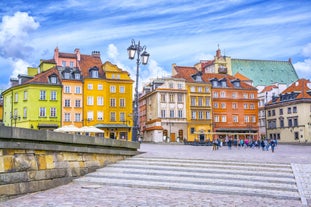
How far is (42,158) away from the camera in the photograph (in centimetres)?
1114

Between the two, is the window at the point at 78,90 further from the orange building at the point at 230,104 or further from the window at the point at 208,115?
the window at the point at 208,115

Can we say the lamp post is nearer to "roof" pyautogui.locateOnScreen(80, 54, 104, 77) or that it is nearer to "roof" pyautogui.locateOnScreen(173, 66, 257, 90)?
"roof" pyautogui.locateOnScreen(80, 54, 104, 77)

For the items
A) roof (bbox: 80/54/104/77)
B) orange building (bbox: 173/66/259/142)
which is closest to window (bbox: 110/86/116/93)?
roof (bbox: 80/54/104/77)

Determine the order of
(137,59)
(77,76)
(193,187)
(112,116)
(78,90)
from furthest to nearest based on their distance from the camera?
(112,116)
(77,76)
(78,90)
(137,59)
(193,187)

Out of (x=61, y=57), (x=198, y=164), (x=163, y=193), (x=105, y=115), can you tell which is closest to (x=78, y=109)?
(x=105, y=115)

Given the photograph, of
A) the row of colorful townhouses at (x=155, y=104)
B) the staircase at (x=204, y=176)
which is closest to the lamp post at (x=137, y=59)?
the staircase at (x=204, y=176)

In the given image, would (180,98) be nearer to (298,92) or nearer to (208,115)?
(208,115)

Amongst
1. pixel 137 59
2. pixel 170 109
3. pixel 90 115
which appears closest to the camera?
pixel 137 59

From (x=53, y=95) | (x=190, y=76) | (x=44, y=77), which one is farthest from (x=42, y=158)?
(x=190, y=76)

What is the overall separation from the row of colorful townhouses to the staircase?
41.7 metres

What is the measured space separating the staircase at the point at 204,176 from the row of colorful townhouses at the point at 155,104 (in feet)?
137

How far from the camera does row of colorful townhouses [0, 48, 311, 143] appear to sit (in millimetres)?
59031

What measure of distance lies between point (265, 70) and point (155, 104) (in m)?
42.4

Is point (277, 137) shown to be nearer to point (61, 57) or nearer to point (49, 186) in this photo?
point (61, 57)
